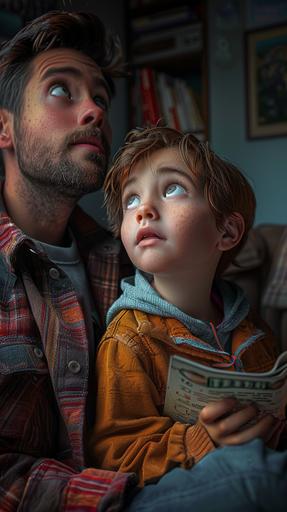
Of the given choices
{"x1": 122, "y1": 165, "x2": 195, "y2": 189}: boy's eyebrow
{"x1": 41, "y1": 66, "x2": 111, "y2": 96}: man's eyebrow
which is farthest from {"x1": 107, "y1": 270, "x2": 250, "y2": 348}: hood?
{"x1": 41, "y1": 66, "x2": 111, "y2": 96}: man's eyebrow

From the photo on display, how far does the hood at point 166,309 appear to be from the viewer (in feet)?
3.47

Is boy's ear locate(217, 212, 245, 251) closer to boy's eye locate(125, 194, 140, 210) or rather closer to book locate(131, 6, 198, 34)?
boy's eye locate(125, 194, 140, 210)

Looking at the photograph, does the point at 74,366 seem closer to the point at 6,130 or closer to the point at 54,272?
the point at 54,272

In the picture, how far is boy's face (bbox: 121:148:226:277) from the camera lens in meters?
1.02

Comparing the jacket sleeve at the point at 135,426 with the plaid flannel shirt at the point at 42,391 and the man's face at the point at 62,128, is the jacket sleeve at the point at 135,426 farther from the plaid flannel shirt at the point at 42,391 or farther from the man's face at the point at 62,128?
the man's face at the point at 62,128

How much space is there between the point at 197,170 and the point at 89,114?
310mm

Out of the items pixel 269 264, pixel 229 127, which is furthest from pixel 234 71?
pixel 269 264

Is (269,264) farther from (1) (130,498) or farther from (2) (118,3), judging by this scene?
(2) (118,3)

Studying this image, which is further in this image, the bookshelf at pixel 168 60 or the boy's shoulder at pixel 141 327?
the bookshelf at pixel 168 60

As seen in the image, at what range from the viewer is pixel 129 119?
299cm

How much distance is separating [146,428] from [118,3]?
2.43m

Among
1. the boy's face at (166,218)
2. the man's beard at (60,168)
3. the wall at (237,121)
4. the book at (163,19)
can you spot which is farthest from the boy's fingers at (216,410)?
the book at (163,19)

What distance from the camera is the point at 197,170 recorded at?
41.2 inches

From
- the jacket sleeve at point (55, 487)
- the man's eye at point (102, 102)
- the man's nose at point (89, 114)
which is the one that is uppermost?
the man's eye at point (102, 102)
